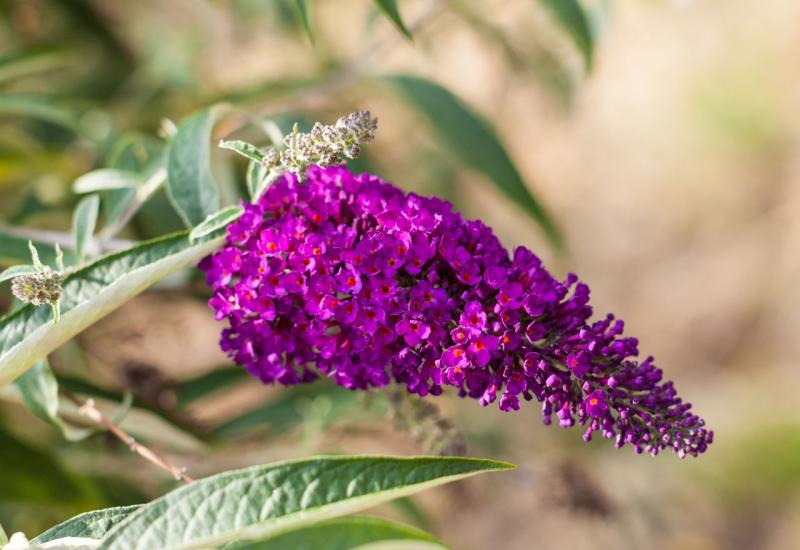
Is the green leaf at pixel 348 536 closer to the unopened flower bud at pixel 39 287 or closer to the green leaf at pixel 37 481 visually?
the unopened flower bud at pixel 39 287

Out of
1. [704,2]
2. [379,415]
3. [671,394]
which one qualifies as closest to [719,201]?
[704,2]

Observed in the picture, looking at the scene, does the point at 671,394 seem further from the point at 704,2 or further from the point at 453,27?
the point at 704,2

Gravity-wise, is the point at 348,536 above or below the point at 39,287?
below

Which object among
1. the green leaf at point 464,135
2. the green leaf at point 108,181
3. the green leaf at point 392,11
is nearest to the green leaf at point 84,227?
the green leaf at point 108,181

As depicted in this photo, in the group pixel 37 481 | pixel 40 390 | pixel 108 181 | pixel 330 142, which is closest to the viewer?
pixel 330 142

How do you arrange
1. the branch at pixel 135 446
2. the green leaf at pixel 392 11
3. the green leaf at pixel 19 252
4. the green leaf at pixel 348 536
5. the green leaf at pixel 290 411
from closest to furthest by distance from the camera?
the green leaf at pixel 348 536 < the branch at pixel 135 446 < the green leaf at pixel 392 11 < the green leaf at pixel 19 252 < the green leaf at pixel 290 411

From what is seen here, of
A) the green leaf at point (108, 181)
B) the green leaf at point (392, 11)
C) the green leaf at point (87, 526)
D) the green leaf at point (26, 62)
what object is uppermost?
the green leaf at point (26, 62)

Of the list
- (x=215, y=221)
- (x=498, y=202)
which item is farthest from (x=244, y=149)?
(x=498, y=202)

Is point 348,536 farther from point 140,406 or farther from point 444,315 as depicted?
point 140,406
